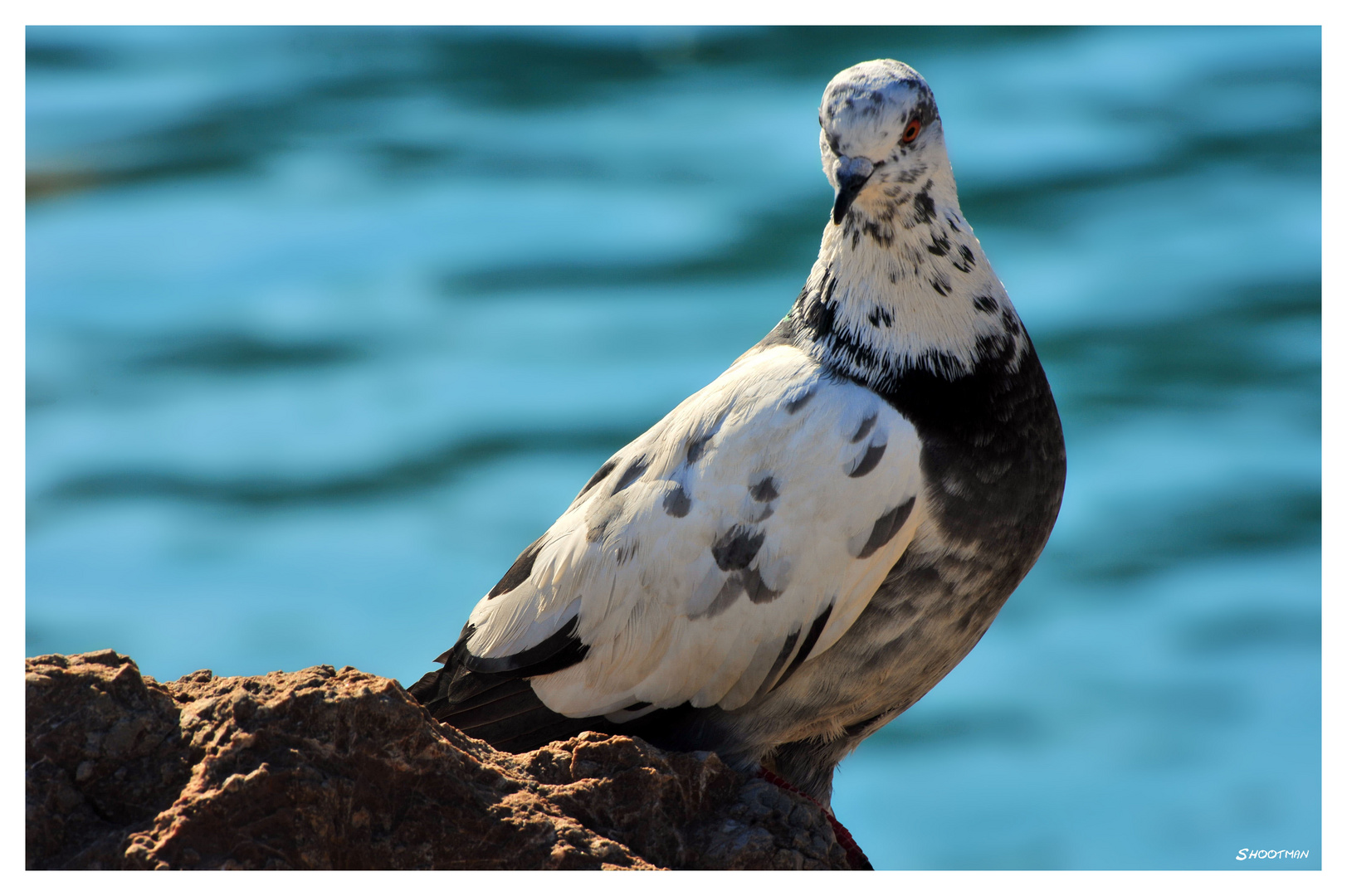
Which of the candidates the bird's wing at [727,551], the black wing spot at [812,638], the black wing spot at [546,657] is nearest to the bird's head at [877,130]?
the bird's wing at [727,551]

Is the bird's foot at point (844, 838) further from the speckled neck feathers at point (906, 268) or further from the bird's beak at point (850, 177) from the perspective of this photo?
the bird's beak at point (850, 177)

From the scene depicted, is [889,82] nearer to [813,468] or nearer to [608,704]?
[813,468]

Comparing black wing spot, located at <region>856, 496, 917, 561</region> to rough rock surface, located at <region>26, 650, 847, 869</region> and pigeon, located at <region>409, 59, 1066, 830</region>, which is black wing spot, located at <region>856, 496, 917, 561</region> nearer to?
pigeon, located at <region>409, 59, 1066, 830</region>

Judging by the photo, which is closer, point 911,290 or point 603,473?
point 911,290

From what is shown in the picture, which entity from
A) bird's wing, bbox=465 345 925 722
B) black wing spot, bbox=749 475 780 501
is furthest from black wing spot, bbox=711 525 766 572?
black wing spot, bbox=749 475 780 501

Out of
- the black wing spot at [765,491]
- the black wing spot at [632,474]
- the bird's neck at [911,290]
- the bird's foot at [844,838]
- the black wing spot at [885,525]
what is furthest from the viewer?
the black wing spot at [632,474]

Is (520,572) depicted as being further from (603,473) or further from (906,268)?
(906,268)

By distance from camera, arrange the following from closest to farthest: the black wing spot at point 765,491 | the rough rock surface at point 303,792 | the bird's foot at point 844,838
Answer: the rough rock surface at point 303,792, the bird's foot at point 844,838, the black wing spot at point 765,491

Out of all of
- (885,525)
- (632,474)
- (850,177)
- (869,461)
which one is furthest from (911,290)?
(632,474)
